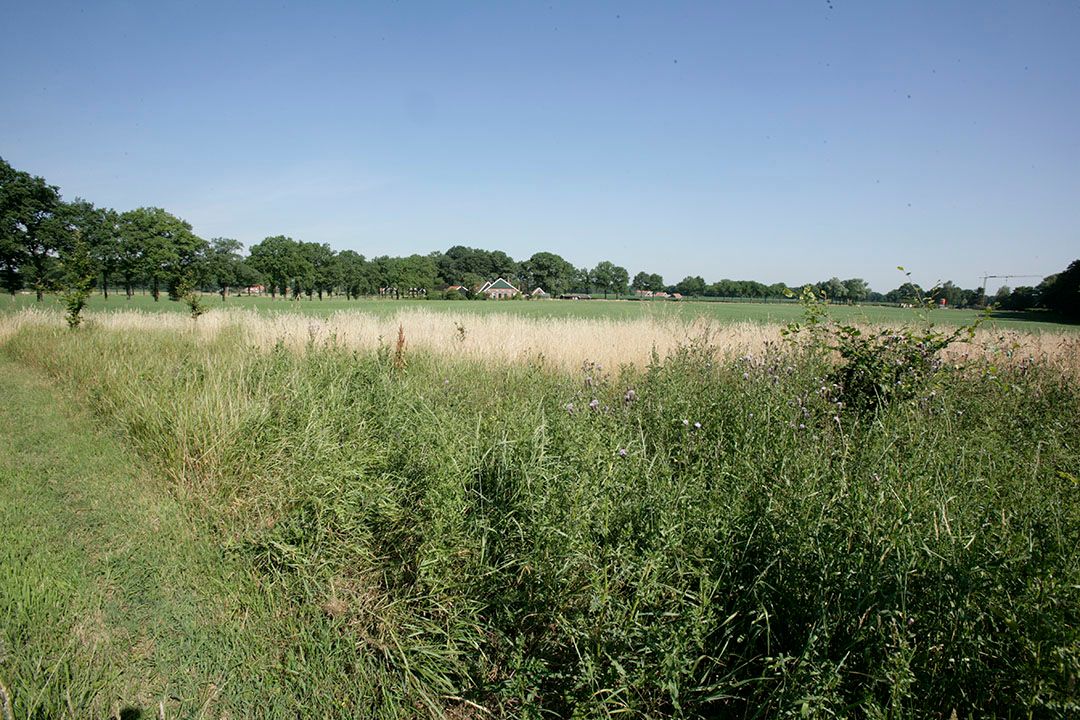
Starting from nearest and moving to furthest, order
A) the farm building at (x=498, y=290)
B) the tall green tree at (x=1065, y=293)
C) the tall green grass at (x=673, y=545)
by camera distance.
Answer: the tall green grass at (x=673, y=545) < the tall green tree at (x=1065, y=293) < the farm building at (x=498, y=290)

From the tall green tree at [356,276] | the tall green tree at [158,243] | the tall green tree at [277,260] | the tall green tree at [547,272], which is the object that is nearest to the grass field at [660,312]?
the tall green tree at [158,243]

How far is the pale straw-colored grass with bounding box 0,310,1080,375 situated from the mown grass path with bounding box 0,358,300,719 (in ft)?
15.4

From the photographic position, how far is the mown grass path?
231 cm

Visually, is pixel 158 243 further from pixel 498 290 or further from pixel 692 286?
pixel 692 286

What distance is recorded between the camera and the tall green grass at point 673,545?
181 centimetres

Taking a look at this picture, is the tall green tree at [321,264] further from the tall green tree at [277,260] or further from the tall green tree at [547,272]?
the tall green tree at [547,272]

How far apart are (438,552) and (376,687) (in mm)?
688

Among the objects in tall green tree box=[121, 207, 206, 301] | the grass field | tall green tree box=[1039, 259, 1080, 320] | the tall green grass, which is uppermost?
tall green tree box=[121, 207, 206, 301]

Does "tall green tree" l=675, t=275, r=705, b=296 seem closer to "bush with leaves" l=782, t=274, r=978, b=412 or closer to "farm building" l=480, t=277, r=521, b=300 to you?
"farm building" l=480, t=277, r=521, b=300

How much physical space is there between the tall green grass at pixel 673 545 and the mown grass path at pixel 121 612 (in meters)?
0.27

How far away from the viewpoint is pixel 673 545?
225 cm

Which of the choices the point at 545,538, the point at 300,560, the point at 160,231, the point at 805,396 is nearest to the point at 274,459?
the point at 300,560

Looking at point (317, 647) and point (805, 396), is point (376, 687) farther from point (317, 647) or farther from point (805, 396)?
point (805, 396)

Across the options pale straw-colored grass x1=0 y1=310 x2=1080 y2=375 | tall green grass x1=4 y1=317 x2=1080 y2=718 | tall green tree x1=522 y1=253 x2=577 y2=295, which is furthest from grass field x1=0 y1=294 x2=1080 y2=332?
tall green tree x1=522 y1=253 x2=577 y2=295
